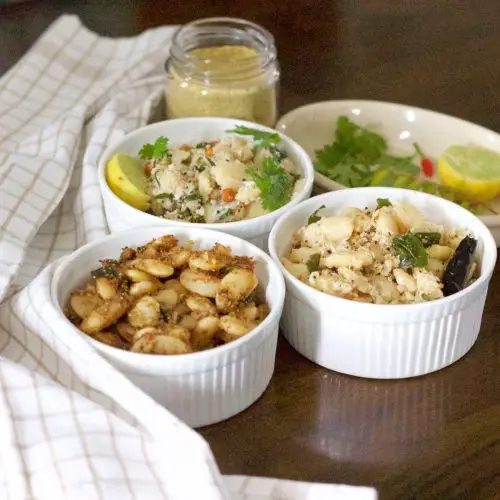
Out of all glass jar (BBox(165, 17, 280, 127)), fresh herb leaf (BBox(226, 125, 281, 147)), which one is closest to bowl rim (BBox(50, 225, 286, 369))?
fresh herb leaf (BBox(226, 125, 281, 147))

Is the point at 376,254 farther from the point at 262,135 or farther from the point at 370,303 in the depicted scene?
the point at 262,135

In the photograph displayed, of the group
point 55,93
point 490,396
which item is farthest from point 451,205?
point 55,93

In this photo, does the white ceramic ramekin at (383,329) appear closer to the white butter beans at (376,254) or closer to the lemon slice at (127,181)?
the white butter beans at (376,254)

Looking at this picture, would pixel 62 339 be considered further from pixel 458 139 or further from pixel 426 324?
pixel 458 139

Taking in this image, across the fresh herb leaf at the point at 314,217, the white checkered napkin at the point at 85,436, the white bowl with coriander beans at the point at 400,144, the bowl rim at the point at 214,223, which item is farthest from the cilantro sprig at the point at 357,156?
the white checkered napkin at the point at 85,436

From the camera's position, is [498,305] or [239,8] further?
[239,8]
